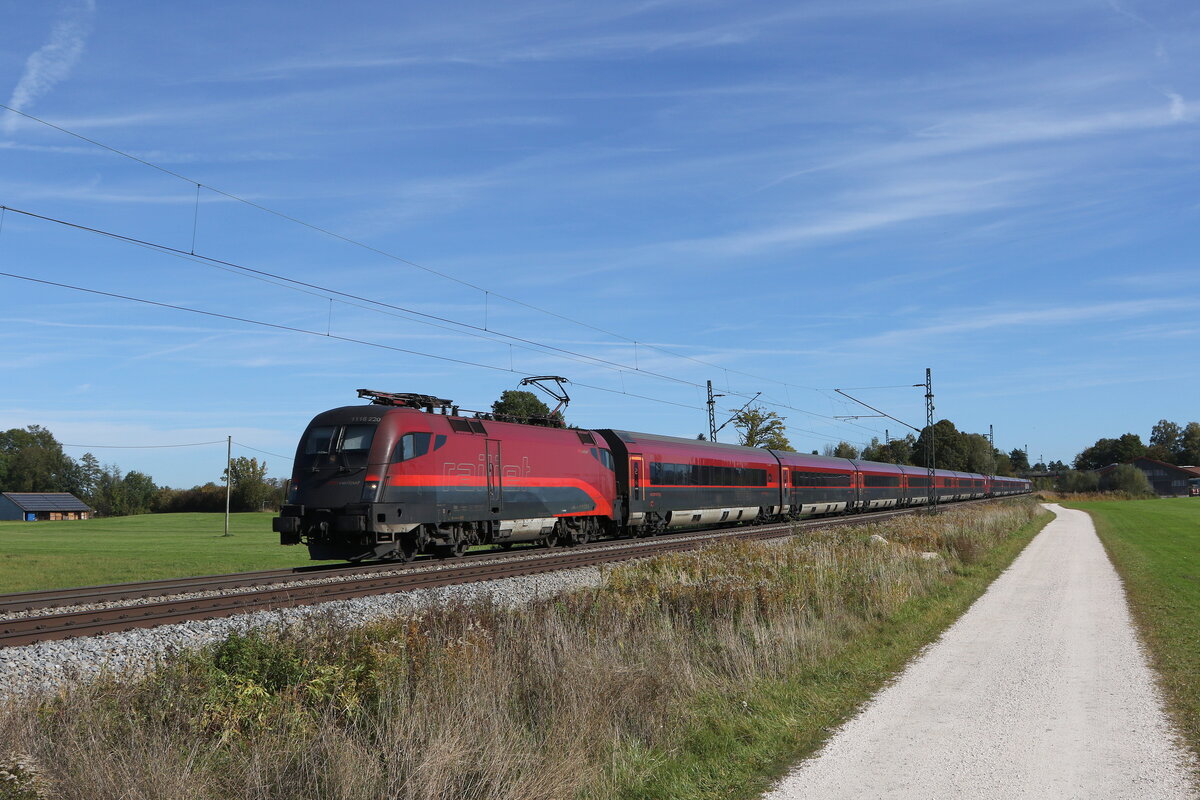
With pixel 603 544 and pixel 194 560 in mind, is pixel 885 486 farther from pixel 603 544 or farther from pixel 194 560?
pixel 194 560

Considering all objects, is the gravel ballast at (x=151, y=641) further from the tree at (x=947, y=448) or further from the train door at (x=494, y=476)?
the tree at (x=947, y=448)

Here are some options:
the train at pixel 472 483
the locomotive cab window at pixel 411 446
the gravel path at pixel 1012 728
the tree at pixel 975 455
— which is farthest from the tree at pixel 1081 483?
the gravel path at pixel 1012 728

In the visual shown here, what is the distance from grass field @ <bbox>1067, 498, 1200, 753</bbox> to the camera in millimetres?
9477

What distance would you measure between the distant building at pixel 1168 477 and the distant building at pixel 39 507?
160903 mm

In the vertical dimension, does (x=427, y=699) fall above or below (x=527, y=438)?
below

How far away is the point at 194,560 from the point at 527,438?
15335mm

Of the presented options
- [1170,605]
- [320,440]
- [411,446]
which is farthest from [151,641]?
[1170,605]

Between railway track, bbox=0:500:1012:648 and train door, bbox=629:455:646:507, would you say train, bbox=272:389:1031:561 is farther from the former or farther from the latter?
railway track, bbox=0:500:1012:648

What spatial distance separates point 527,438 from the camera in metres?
24.8

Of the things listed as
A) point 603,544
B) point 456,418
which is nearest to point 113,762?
point 456,418

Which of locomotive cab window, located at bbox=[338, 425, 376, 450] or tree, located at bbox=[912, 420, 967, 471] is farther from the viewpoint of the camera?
tree, located at bbox=[912, 420, 967, 471]

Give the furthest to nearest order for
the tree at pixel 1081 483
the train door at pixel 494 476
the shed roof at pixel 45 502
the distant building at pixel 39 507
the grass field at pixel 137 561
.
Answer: the tree at pixel 1081 483
the shed roof at pixel 45 502
the distant building at pixel 39 507
the grass field at pixel 137 561
the train door at pixel 494 476

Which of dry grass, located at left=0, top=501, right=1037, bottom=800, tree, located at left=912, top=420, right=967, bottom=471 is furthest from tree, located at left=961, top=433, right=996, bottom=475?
dry grass, located at left=0, top=501, right=1037, bottom=800

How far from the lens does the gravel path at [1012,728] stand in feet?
21.9
